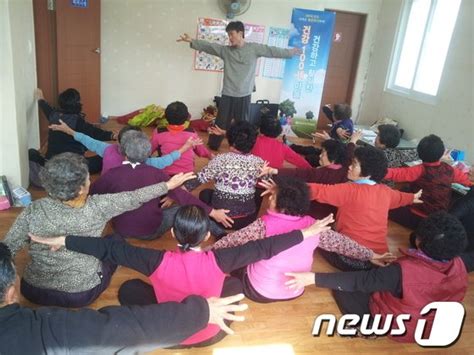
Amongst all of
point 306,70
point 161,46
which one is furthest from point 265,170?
point 161,46

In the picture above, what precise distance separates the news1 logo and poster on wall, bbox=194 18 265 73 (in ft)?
14.6

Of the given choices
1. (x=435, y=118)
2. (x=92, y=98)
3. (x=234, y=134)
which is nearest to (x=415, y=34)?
(x=435, y=118)

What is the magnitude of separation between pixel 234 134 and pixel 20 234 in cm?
136

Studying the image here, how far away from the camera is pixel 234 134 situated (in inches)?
99.6

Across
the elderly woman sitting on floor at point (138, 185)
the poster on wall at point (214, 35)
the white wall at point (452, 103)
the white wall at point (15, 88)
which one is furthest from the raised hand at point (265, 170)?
the poster on wall at point (214, 35)

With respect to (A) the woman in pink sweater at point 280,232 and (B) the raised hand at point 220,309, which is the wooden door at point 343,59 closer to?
(A) the woman in pink sweater at point 280,232

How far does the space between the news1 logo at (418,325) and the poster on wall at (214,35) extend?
4.44 m

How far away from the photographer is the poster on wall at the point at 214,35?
5.48 meters

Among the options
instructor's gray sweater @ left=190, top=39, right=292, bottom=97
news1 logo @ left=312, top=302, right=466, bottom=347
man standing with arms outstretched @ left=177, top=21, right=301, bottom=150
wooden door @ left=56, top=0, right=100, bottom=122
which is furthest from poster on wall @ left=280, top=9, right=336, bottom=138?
news1 logo @ left=312, top=302, right=466, bottom=347

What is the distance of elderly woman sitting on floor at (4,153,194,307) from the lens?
1.63 metres

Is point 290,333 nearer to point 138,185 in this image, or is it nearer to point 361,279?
point 361,279

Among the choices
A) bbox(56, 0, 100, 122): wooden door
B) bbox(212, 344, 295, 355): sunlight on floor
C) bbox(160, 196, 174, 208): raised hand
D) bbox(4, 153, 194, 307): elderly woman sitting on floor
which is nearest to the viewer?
bbox(4, 153, 194, 307): elderly woman sitting on floor

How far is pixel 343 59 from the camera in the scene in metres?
6.17

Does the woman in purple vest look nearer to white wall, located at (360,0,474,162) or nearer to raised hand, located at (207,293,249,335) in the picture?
raised hand, located at (207,293,249,335)
